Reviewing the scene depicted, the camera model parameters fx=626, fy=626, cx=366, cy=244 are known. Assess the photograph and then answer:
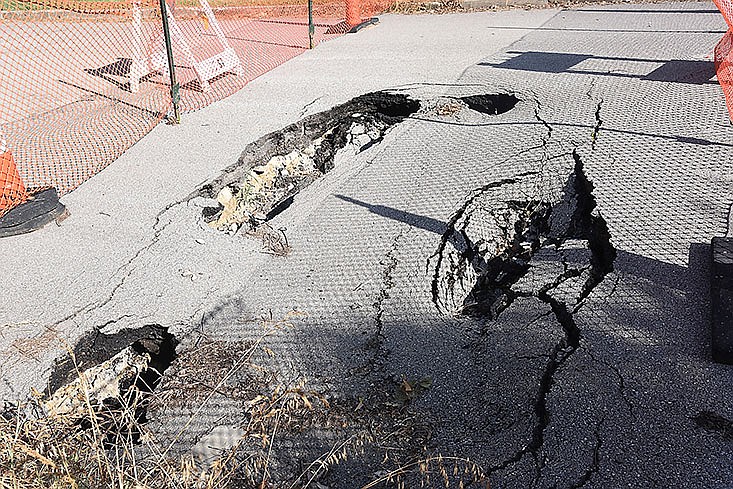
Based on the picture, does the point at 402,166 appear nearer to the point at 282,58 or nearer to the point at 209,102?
the point at 209,102

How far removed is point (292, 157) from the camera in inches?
241

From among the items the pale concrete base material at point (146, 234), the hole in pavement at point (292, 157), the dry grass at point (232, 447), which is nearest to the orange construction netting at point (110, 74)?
the pale concrete base material at point (146, 234)

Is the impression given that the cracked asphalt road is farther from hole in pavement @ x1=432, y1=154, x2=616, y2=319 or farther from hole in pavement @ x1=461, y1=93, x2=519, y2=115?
hole in pavement @ x1=461, y1=93, x2=519, y2=115

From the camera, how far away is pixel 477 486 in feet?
8.32

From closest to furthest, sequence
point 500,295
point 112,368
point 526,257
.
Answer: point 112,368
point 500,295
point 526,257

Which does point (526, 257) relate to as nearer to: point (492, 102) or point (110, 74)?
point (492, 102)

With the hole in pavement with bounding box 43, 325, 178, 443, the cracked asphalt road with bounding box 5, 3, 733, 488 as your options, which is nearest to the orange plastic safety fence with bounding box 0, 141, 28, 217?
the cracked asphalt road with bounding box 5, 3, 733, 488

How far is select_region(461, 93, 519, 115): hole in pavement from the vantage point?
6801 mm

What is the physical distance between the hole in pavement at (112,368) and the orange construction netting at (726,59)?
18.0ft

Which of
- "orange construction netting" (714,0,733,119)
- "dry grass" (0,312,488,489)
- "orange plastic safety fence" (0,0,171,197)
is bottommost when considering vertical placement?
"orange plastic safety fence" (0,0,171,197)

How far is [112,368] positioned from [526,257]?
2.73m

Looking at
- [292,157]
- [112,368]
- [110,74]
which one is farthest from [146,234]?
[110,74]

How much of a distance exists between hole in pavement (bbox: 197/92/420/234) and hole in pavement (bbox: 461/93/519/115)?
612 millimetres

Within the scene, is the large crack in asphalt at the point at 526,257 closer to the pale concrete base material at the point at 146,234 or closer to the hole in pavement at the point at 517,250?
the hole in pavement at the point at 517,250
